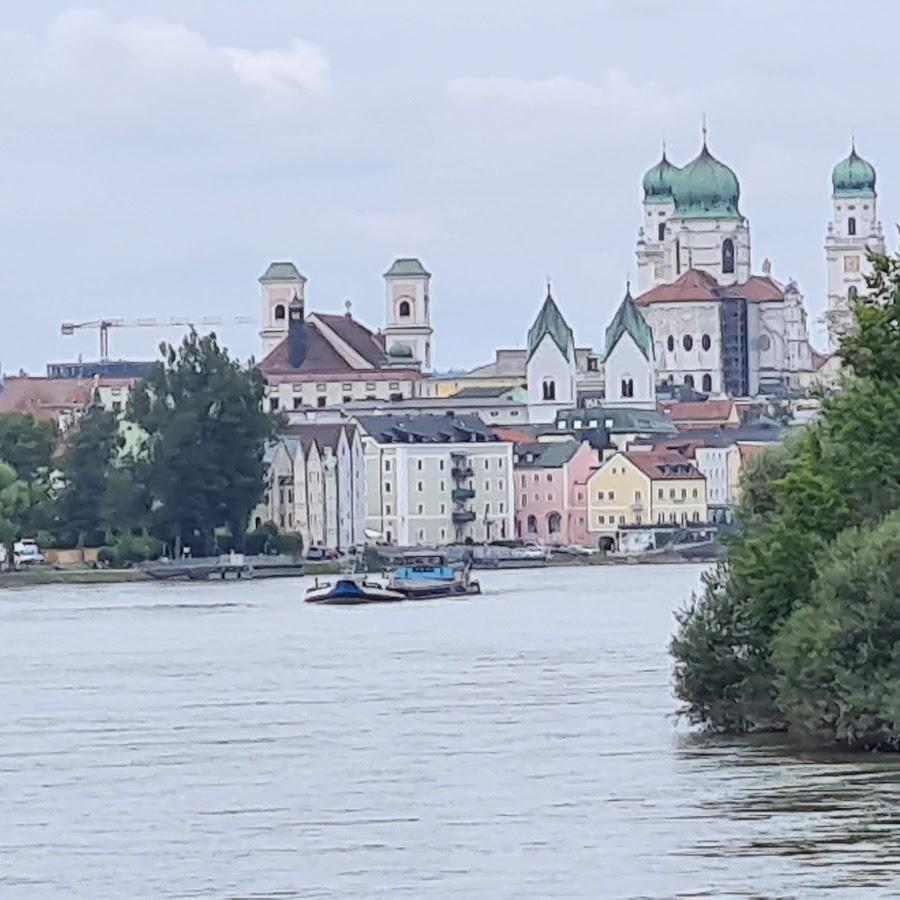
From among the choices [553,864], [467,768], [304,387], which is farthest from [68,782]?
[304,387]

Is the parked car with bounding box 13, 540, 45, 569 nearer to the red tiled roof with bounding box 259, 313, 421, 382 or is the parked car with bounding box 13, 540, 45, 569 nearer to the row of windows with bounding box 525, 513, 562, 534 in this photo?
the row of windows with bounding box 525, 513, 562, 534

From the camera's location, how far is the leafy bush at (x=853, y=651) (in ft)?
96.3

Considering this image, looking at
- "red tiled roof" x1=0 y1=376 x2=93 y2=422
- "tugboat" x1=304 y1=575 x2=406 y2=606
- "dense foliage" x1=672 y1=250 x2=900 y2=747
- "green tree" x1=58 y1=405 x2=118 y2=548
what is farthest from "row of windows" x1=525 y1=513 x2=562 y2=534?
"dense foliage" x1=672 y1=250 x2=900 y2=747

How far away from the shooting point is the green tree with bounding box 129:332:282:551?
97312mm

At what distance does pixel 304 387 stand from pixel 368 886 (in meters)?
132

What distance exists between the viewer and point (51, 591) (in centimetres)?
8725

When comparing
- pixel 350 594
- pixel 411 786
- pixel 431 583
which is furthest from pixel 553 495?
pixel 411 786

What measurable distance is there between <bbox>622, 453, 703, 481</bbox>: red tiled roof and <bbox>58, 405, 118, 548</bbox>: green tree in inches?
1534

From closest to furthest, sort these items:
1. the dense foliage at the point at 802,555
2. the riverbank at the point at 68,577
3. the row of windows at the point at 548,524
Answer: the dense foliage at the point at 802,555 < the riverbank at the point at 68,577 < the row of windows at the point at 548,524

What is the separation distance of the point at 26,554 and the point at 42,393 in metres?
60.0

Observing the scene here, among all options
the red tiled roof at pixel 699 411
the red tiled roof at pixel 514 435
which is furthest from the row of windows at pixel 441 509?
the red tiled roof at pixel 699 411

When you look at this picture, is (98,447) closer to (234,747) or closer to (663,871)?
(234,747)

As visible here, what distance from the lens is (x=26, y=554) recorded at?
98.3 metres

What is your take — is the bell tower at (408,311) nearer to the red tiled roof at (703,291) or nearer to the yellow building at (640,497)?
the red tiled roof at (703,291)
